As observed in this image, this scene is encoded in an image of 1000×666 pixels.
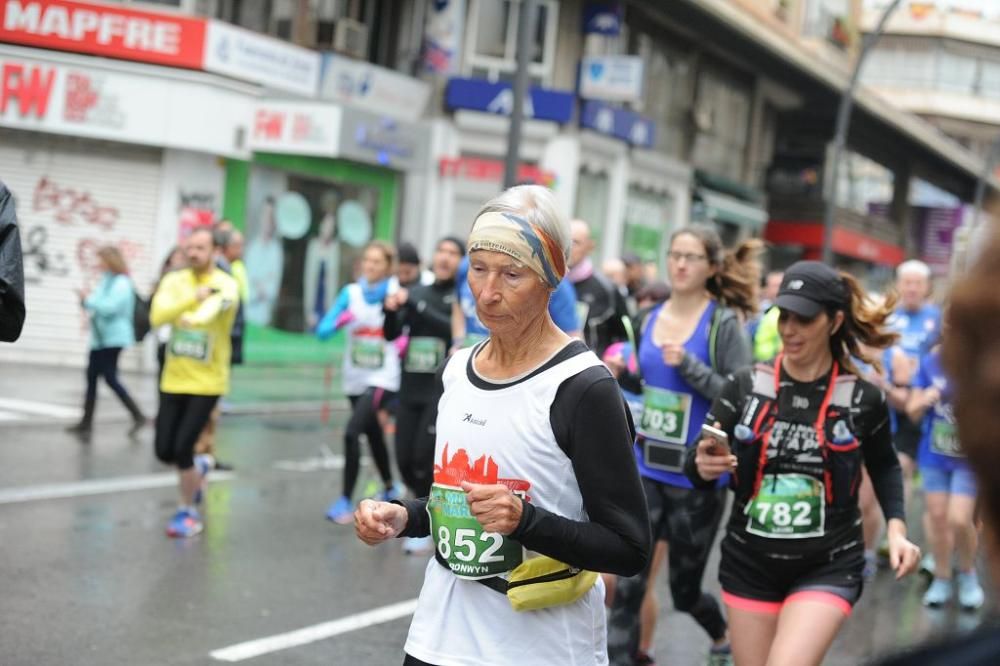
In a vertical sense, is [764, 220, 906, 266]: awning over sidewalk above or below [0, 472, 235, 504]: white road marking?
above

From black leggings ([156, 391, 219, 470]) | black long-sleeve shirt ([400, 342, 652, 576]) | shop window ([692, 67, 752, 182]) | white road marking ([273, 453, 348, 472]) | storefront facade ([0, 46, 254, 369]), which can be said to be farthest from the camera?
shop window ([692, 67, 752, 182])

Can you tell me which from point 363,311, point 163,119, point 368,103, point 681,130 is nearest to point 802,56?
point 681,130

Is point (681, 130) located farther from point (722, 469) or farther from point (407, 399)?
point (722, 469)

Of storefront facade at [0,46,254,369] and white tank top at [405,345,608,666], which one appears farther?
storefront facade at [0,46,254,369]

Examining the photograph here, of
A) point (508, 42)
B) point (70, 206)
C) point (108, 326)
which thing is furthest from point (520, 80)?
point (508, 42)

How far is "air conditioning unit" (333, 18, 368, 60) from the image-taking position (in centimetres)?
2164

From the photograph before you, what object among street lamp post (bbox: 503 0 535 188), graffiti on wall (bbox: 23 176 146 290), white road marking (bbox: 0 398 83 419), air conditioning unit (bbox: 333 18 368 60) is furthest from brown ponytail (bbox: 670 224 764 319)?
air conditioning unit (bbox: 333 18 368 60)

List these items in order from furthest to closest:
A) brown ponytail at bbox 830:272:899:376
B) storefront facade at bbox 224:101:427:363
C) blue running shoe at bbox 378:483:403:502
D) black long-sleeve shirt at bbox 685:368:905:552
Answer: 1. storefront facade at bbox 224:101:427:363
2. blue running shoe at bbox 378:483:403:502
3. brown ponytail at bbox 830:272:899:376
4. black long-sleeve shirt at bbox 685:368:905:552

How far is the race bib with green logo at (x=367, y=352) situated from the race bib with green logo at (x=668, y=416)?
3.93 m

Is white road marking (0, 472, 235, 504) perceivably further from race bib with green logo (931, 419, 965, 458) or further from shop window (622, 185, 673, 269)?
shop window (622, 185, 673, 269)

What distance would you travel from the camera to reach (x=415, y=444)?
27.8 feet

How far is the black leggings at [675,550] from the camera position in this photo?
18.5 feet

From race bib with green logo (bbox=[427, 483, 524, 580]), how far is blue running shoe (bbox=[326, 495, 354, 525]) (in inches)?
249

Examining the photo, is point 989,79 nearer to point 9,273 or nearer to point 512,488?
point 9,273
